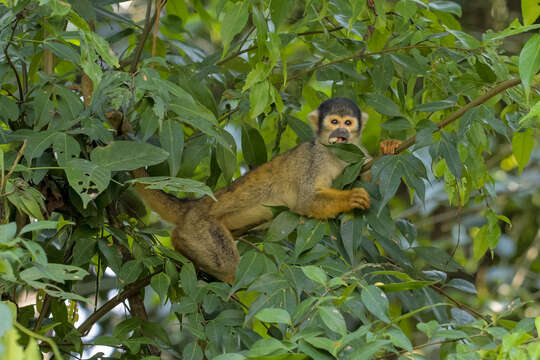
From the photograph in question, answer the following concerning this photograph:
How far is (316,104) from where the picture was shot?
5.07 metres

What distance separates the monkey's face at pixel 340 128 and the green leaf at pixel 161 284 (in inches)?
65.9

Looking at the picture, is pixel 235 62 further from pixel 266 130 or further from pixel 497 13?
pixel 497 13

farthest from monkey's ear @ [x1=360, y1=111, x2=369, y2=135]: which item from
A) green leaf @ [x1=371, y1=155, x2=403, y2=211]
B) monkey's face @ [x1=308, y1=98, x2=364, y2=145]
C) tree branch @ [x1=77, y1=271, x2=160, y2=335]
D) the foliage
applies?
tree branch @ [x1=77, y1=271, x2=160, y2=335]

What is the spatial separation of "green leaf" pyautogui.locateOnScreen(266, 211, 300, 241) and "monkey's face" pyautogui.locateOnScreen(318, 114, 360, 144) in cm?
107

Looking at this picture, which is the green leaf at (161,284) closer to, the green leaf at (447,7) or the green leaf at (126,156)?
the green leaf at (126,156)

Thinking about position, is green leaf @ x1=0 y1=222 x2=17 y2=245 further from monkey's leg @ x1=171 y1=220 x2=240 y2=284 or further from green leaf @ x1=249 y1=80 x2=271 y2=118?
monkey's leg @ x1=171 y1=220 x2=240 y2=284

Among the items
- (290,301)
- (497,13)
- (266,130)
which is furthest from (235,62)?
(497,13)

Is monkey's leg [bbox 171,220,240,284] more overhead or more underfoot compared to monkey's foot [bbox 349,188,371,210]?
more underfoot

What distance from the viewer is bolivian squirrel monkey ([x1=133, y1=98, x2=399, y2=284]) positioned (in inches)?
179

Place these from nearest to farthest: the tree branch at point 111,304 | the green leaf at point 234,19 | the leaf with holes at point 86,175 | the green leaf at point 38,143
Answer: the leaf with holes at point 86,175 < the green leaf at point 234,19 < the green leaf at point 38,143 < the tree branch at point 111,304

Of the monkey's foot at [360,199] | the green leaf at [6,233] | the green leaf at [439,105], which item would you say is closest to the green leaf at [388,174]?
the green leaf at [439,105]

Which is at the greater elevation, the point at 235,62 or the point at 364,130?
the point at 235,62

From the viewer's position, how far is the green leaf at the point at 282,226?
3461 mm

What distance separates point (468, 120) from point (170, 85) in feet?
4.47
